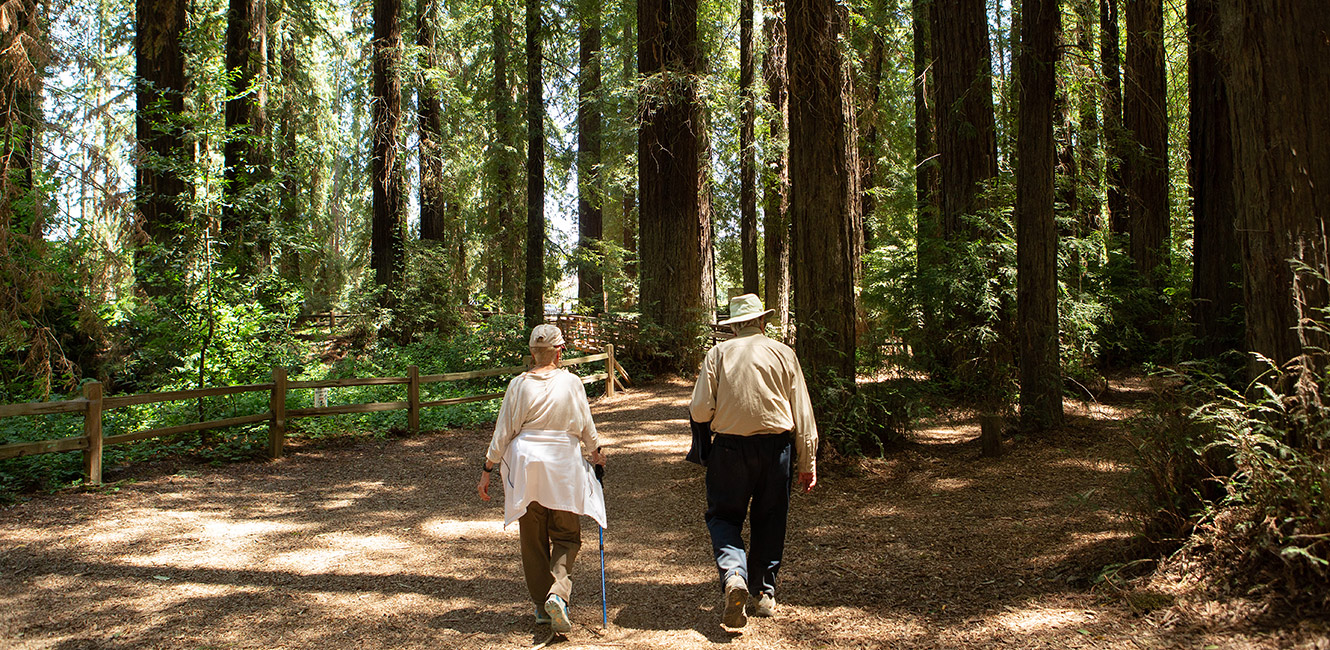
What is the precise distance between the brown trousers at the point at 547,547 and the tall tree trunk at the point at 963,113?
291 inches

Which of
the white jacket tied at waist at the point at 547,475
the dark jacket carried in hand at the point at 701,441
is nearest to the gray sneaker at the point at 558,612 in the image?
the white jacket tied at waist at the point at 547,475

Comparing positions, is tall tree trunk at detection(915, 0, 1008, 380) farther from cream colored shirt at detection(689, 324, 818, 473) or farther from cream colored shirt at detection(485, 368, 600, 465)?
cream colored shirt at detection(485, 368, 600, 465)

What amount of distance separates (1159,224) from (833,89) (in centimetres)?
975

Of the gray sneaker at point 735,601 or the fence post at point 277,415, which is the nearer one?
the gray sneaker at point 735,601

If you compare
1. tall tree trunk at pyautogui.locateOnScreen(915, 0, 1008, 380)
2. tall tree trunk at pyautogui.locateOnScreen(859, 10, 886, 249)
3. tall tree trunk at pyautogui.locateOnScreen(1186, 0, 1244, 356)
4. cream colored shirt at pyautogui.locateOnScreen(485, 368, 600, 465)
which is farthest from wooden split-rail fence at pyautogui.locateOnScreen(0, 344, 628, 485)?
tall tree trunk at pyautogui.locateOnScreen(859, 10, 886, 249)

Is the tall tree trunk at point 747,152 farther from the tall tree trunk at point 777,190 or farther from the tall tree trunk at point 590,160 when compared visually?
the tall tree trunk at point 590,160

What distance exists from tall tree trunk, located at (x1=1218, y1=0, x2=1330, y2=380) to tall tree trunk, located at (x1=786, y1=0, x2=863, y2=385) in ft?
12.8

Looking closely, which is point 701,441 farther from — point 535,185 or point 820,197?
point 535,185

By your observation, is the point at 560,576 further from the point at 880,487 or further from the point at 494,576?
the point at 880,487

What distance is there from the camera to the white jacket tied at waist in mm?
4301

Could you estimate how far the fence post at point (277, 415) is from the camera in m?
9.66

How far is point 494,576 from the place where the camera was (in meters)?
5.84

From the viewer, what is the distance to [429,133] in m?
18.2

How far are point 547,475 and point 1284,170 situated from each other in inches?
169
